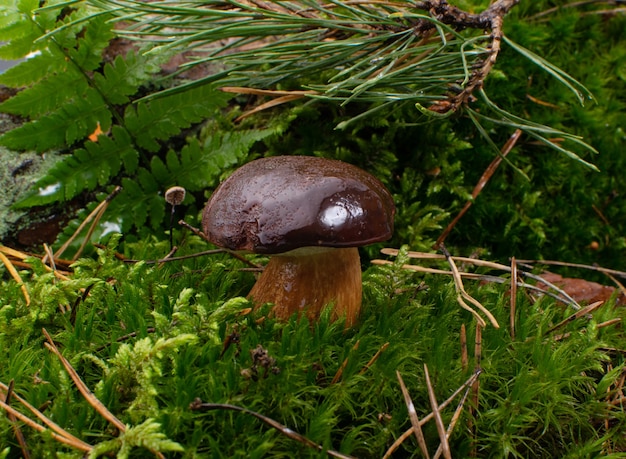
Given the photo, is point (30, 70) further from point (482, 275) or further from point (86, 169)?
point (482, 275)

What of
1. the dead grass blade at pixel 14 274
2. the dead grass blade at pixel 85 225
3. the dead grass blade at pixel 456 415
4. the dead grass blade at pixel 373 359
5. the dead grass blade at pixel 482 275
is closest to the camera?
the dead grass blade at pixel 456 415

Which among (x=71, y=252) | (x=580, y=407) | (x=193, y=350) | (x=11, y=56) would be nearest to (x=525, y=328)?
(x=580, y=407)

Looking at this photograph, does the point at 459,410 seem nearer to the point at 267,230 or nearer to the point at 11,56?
the point at 267,230

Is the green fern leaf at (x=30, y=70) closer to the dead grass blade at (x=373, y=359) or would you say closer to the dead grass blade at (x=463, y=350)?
the dead grass blade at (x=373, y=359)

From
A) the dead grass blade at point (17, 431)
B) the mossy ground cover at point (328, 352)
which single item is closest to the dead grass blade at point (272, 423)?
the mossy ground cover at point (328, 352)

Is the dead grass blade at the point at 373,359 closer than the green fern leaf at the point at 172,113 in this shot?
Yes

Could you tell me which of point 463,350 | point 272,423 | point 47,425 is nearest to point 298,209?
point 272,423
